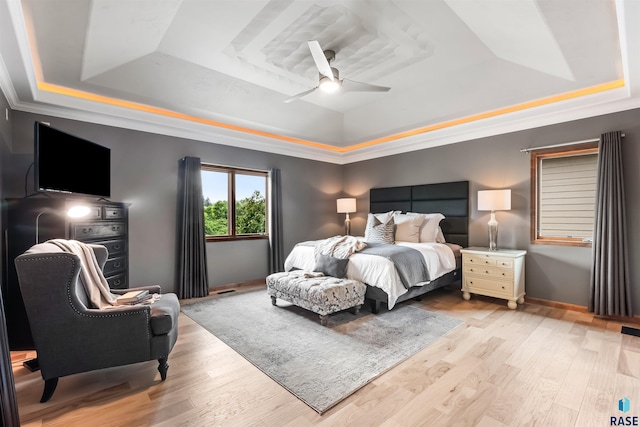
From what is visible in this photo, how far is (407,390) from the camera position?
2.04 meters

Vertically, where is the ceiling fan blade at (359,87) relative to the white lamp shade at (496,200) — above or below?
above

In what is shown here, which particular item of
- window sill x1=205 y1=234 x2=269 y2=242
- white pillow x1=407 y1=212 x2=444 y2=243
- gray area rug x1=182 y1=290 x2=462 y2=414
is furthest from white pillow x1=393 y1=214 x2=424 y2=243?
window sill x1=205 y1=234 x2=269 y2=242

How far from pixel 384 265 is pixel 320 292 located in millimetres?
827

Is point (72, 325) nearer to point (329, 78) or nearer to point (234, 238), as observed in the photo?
point (329, 78)

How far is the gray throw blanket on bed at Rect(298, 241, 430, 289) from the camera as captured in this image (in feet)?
11.4

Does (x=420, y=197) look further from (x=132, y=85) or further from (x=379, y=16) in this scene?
(x=132, y=85)

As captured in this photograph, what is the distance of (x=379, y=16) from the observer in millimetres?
2732

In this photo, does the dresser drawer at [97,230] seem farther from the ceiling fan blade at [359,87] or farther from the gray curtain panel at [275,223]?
the ceiling fan blade at [359,87]

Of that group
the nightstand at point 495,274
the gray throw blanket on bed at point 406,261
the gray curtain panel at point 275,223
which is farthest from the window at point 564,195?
the gray curtain panel at point 275,223

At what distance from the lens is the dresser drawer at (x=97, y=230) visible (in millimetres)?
2895

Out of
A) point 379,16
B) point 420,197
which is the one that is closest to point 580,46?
point 379,16

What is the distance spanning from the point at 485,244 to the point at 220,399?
13.7ft

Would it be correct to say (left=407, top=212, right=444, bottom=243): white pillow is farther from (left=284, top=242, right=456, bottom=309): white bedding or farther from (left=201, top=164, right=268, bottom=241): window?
(left=201, top=164, right=268, bottom=241): window

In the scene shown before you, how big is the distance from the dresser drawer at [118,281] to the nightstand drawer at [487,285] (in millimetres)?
4545
